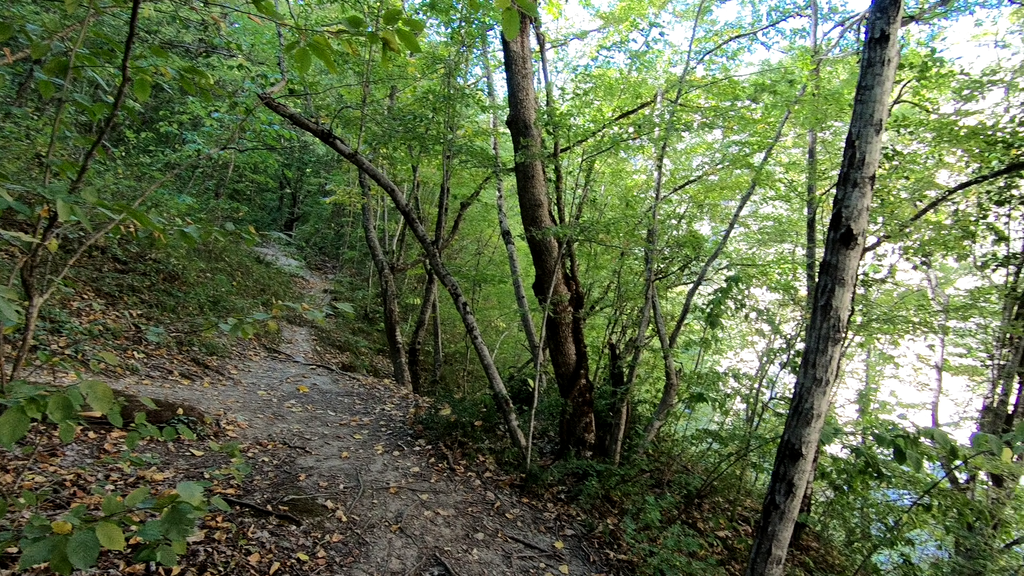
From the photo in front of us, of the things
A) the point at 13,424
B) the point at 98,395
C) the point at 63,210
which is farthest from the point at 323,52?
the point at 13,424

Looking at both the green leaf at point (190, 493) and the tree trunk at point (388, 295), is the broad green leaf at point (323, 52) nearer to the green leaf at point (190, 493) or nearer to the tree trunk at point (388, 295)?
the green leaf at point (190, 493)

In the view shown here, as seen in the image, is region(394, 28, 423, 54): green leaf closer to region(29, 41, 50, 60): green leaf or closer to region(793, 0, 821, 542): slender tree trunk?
region(29, 41, 50, 60): green leaf

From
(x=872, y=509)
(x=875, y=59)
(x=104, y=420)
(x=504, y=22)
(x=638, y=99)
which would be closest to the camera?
(x=504, y=22)

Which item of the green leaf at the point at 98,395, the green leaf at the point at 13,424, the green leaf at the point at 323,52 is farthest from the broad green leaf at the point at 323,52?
the green leaf at the point at 13,424

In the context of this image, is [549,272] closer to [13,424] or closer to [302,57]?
[302,57]

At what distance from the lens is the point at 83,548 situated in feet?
3.33

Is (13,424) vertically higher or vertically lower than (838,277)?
lower

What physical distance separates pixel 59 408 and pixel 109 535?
31 cm

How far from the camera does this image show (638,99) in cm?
671

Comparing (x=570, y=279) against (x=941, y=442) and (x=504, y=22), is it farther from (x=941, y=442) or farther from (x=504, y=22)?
(x=504, y=22)

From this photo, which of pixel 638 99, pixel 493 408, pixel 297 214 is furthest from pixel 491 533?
pixel 297 214

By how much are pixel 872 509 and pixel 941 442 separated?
3023 millimetres

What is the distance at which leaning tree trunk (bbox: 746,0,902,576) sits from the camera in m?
2.78

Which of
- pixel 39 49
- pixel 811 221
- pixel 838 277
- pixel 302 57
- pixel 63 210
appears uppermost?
pixel 811 221
